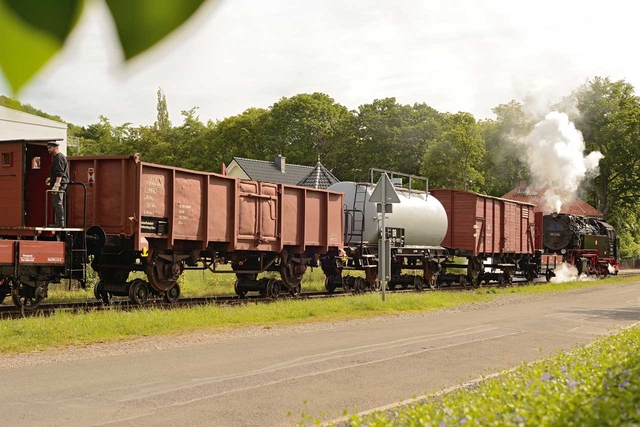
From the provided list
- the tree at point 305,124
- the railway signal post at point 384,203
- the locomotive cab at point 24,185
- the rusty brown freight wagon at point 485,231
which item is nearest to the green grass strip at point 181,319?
the railway signal post at point 384,203

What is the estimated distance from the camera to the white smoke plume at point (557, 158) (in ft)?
163

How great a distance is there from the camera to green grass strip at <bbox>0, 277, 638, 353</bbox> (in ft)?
34.9

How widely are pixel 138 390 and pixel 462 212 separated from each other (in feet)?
66.8

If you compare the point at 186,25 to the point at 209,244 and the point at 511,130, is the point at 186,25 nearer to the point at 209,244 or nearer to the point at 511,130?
the point at 209,244

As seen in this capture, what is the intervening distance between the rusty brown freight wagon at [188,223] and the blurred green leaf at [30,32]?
1231 cm

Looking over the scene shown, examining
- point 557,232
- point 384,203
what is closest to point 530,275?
point 557,232

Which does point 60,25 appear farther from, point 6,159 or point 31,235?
point 6,159

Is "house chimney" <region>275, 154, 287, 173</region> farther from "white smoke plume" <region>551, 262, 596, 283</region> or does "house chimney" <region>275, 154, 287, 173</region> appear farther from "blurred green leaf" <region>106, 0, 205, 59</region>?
"white smoke plume" <region>551, 262, 596, 283</region>

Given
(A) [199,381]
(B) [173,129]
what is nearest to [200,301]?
(A) [199,381]

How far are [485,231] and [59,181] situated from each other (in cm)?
1900

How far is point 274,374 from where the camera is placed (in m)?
8.64

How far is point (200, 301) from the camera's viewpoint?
17.2m

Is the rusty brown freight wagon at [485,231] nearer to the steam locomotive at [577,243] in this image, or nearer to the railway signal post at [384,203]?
the steam locomotive at [577,243]

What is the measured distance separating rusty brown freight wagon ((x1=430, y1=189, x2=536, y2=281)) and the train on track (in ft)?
0.27
